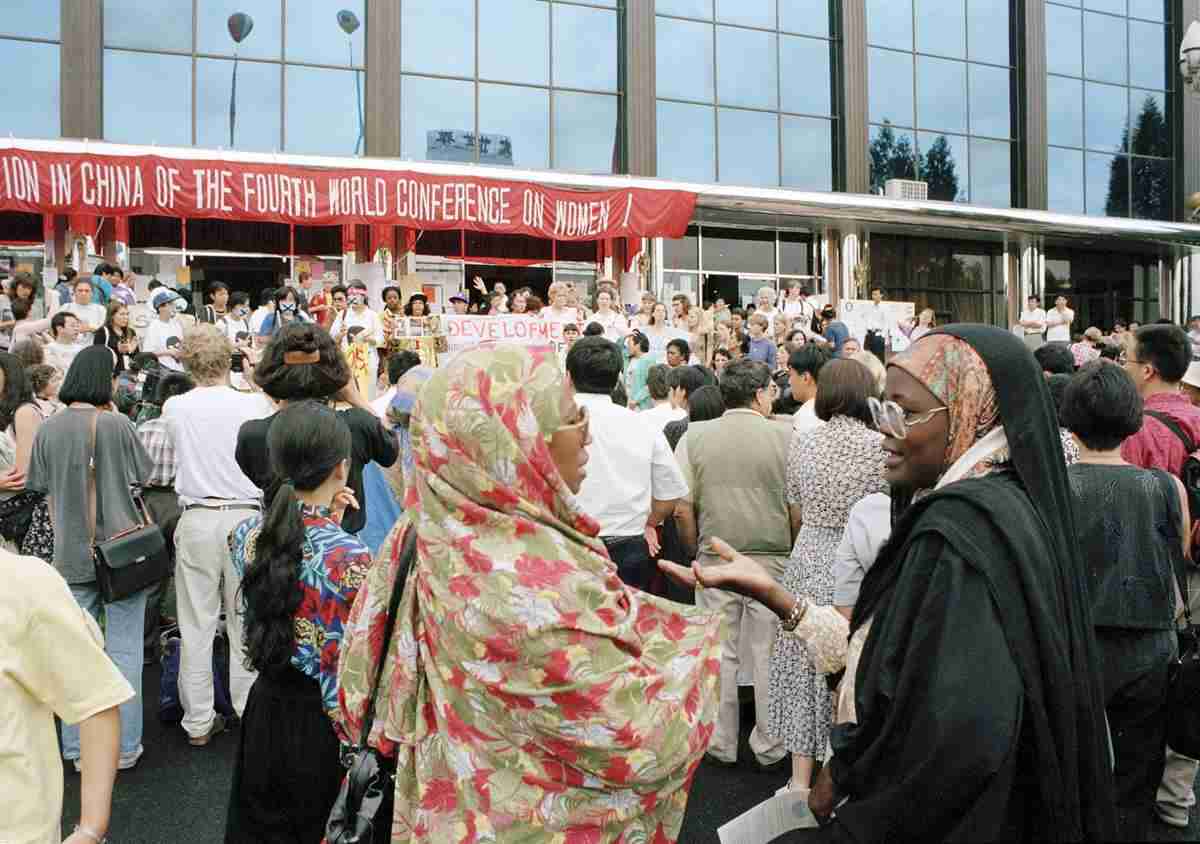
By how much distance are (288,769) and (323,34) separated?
60.3 ft

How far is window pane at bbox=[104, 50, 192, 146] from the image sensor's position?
17422mm

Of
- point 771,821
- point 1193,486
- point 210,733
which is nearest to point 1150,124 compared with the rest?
point 1193,486

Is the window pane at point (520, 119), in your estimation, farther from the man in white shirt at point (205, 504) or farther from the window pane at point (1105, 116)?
the man in white shirt at point (205, 504)

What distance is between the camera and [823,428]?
4770 mm

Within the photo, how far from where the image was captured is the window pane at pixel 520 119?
65.9 feet

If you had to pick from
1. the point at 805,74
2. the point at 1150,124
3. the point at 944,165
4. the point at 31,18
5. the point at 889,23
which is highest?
the point at 889,23

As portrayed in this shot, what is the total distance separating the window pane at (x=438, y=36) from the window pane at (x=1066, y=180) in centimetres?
1468

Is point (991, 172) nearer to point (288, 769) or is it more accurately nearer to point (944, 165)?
point (944, 165)

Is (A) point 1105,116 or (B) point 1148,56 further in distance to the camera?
(B) point 1148,56

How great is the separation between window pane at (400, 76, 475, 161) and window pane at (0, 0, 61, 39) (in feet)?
19.1

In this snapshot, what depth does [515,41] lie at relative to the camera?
2041 cm

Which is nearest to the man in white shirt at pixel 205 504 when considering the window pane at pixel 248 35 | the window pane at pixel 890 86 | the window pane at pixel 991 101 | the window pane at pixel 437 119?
the window pane at pixel 437 119

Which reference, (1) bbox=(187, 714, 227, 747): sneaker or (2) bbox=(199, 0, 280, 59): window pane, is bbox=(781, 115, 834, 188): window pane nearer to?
(2) bbox=(199, 0, 280, 59): window pane

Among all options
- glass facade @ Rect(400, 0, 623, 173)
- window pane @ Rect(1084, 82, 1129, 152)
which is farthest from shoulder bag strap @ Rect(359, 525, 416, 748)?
window pane @ Rect(1084, 82, 1129, 152)
